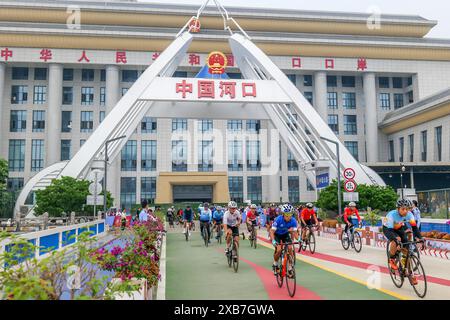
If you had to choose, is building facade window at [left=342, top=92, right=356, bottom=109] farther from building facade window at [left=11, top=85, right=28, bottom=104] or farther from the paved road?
the paved road

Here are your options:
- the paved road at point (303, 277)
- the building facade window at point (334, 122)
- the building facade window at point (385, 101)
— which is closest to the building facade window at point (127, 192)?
the building facade window at point (334, 122)

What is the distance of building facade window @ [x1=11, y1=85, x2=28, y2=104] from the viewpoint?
6406 cm

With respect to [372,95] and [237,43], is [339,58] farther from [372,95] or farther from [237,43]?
[237,43]

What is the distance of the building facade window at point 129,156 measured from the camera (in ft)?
213

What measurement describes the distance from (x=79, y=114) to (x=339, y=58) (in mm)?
41581

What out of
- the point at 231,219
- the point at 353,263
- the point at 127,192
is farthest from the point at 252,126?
the point at 231,219

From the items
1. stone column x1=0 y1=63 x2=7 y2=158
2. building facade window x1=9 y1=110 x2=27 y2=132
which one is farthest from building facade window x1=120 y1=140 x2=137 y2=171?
stone column x1=0 y1=63 x2=7 y2=158

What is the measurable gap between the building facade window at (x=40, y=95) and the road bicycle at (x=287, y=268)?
63.2 metres

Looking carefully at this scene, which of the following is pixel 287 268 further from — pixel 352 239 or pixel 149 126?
pixel 149 126

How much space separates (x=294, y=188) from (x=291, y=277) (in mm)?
59545

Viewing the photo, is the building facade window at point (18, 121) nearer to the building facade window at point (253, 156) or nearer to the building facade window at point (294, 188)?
the building facade window at point (253, 156)

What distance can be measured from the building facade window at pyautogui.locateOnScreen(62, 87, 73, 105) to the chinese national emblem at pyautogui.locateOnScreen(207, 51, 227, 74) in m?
35.8

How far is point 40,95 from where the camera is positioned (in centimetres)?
6488

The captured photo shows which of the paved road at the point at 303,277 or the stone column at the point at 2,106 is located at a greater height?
the stone column at the point at 2,106
